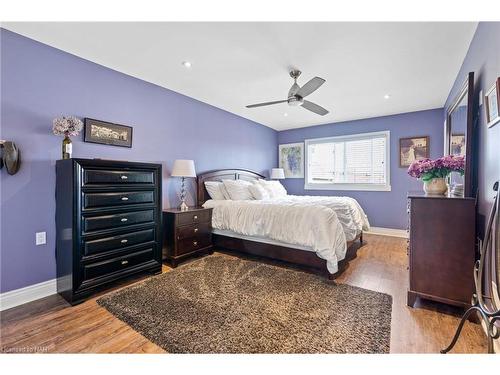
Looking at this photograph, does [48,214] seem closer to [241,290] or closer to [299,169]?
[241,290]

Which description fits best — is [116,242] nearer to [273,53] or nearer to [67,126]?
[67,126]

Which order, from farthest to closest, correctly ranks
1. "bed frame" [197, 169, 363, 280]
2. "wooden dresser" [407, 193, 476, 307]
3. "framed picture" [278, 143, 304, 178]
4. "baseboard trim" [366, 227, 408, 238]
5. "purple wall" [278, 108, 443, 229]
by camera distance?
"framed picture" [278, 143, 304, 178], "baseboard trim" [366, 227, 408, 238], "purple wall" [278, 108, 443, 229], "bed frame" [197, 169, 363, 280], "wooden dresser" [407, 193, 476, 307]

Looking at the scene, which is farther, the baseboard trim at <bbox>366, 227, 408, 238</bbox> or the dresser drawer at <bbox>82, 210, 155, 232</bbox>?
the baseboard trim at <bbox>366, 227, 408, 238</bbox>

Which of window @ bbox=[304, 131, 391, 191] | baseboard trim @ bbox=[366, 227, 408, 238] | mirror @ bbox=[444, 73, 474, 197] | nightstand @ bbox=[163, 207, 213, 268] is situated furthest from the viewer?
window @ bbox=[304, 131, 391, 191]

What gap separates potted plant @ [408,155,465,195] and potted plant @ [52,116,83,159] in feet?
11.1

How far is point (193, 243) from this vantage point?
3264 mm

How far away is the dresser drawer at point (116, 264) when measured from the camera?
7.29 feet

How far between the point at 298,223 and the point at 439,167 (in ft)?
4.87

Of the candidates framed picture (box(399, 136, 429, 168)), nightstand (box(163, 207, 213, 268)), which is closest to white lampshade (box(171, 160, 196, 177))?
nightstand (box(163, 207, 213, 268))

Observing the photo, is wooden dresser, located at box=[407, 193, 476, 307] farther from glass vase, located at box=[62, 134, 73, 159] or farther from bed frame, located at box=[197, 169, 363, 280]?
glass vase, located at box=[62, 134, 73, 159]

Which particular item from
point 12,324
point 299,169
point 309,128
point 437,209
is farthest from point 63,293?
point 309,128

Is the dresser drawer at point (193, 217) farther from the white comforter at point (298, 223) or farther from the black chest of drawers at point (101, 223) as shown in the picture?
the black chest of drawers at point (101, 223)

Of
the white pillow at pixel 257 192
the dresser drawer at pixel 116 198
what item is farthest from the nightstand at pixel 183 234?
the white pillow at pixel 257 192

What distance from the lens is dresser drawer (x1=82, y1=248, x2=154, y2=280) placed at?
7.29 feet
